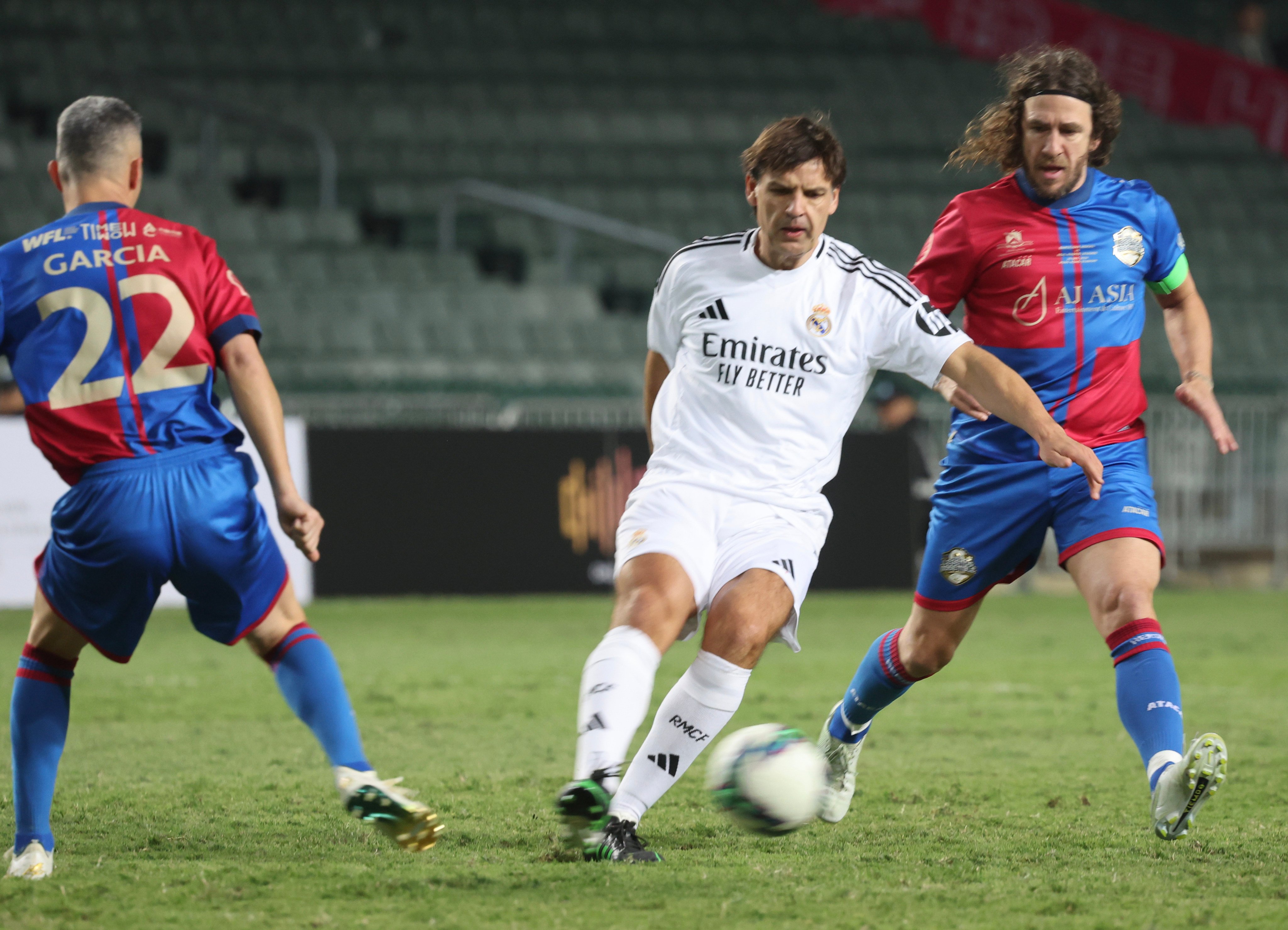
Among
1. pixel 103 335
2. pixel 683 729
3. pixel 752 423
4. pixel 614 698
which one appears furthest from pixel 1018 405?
pixel 103 335

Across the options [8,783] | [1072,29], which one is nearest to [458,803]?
[8,783]

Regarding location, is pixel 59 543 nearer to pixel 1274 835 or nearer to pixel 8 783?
pixel 8 783

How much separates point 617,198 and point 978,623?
9195 millimetres

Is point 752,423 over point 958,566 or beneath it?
over

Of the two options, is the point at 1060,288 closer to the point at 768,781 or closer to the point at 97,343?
the point at 768,781

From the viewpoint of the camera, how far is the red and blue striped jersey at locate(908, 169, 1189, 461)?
434 centimetres

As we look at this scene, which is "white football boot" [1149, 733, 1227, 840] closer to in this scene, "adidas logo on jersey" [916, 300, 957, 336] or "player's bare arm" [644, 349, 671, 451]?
"adidas logo on jersey" [916, 300, 957, 336]

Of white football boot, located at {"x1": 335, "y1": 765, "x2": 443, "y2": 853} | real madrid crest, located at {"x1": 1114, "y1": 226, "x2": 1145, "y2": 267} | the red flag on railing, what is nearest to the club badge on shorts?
real madrid crest, located at {"x1": 1114, "y1": 226, "x2": 1145, "y2": 267}

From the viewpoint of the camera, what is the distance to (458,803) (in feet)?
15.2

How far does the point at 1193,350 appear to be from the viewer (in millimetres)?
4586

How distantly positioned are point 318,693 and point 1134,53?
63.5 feet

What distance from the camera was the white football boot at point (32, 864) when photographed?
351 centimetres

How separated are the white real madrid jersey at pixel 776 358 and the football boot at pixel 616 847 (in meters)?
0.90

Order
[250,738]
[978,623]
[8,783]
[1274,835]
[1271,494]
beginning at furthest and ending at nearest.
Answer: [1271,494]
[978,623]
[250,738]
[8,783]
[1274,835]
